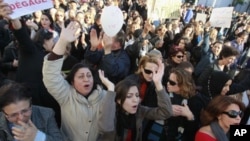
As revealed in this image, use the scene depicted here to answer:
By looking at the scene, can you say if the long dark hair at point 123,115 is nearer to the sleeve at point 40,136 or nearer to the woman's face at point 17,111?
the sleeve at point 40,136

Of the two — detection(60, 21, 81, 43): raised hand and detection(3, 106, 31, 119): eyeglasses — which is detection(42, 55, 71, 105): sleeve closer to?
detection(60, 21, 81, 43): raised hand

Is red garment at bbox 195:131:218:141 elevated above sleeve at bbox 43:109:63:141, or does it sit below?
below

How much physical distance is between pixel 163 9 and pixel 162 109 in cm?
487

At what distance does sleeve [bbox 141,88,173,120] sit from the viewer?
2.44 m

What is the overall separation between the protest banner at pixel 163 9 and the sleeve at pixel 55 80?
4.99 meters

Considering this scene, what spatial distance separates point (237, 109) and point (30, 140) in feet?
4.75

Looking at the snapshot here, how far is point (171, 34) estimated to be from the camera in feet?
20.3

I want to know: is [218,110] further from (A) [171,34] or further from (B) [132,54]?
(A) [171,34]

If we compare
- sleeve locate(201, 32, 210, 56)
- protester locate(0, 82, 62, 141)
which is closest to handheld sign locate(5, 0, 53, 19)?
protester locate(0, 82, 62, 141)

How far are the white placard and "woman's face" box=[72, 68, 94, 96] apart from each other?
4.34 metres

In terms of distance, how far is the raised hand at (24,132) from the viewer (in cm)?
181

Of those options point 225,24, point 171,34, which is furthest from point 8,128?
point 225,24

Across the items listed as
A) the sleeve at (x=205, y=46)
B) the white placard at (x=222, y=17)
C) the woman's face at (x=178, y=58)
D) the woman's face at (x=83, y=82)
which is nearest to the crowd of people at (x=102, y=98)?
the woman's face at (x=83, y=82)

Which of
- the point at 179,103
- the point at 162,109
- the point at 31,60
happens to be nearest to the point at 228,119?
the point at 162,109
